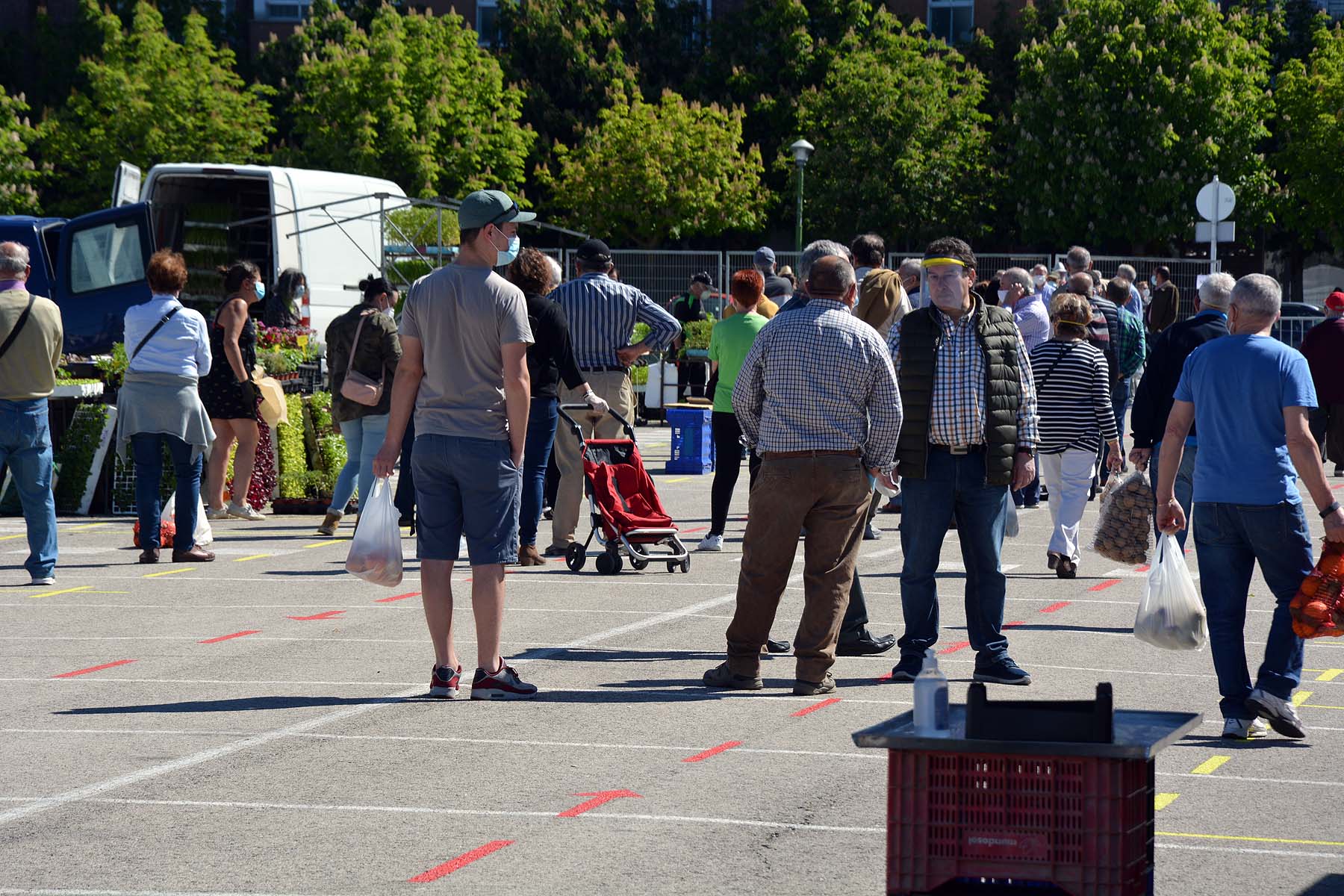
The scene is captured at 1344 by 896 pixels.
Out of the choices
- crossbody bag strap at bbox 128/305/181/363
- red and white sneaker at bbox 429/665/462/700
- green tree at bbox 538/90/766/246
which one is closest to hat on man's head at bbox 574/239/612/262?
crossbody bag strap at bbox 128/305/181/363

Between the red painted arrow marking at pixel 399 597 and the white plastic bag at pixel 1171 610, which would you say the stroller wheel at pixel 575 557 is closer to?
the red painted arrow marking at pixel 399 597

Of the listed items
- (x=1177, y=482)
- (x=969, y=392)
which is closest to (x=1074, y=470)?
(x=1177, y=482)

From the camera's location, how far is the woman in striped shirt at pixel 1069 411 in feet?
42.4

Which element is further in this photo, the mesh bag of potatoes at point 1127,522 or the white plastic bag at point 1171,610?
the mesh bag of potatoes at point 1127,522

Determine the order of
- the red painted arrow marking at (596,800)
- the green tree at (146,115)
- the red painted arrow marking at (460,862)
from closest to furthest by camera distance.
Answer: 1. the red painted arrow marking at (460,862)
2. the red painted arrow marking at (596,800)
3. the green tree at (146,115)

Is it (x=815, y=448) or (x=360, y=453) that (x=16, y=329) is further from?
(x=815, y=448)

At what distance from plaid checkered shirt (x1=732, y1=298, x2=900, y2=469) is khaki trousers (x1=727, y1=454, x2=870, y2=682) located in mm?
94

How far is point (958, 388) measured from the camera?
907 centimetres

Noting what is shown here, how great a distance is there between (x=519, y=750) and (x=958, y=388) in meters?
2.84

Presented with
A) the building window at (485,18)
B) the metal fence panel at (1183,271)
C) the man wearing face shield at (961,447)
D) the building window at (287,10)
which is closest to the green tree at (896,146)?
the metal fence panel at (1183,271)

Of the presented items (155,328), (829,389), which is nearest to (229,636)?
(155,328)

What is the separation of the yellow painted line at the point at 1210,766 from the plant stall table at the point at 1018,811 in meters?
2.88

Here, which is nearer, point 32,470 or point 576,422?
point 32,470

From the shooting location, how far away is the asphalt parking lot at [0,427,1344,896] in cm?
593
